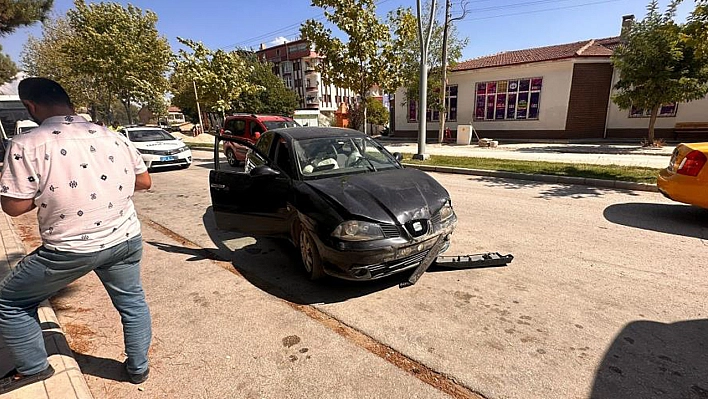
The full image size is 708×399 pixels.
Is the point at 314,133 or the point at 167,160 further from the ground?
the point at 314,133

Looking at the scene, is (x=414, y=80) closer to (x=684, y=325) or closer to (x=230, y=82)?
(x=230, y=82)

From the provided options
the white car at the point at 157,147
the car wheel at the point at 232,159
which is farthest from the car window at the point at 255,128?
the white car at the point at 157,147

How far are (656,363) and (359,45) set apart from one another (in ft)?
44.9

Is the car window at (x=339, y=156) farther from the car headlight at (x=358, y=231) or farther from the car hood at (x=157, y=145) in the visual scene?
the car hood at (x=157, y=145)

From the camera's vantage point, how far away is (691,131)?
54.5ft

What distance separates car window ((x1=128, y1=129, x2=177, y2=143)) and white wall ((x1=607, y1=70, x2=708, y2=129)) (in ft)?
68.1

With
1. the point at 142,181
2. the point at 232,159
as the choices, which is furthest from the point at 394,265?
the point at 232,159

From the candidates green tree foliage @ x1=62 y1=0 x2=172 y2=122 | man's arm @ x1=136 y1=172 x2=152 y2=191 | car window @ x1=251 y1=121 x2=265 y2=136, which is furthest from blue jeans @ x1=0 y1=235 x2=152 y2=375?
green tree foliage @ x1=62 y1=0 x2=172 y2=122

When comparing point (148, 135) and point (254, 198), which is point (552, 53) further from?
point (254, 198)

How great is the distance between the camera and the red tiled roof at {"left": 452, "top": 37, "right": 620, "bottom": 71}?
62.2 feet

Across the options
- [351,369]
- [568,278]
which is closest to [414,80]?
[568,278]

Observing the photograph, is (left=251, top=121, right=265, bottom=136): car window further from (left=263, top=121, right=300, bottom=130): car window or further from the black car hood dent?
the black car hood dent

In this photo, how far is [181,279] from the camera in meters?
3.88

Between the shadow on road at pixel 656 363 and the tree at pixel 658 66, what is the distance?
13.6 metres
